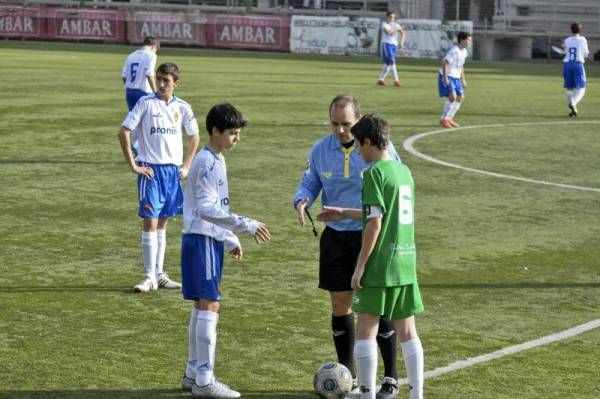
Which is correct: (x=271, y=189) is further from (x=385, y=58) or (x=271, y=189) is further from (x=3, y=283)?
(x=385, y=58)

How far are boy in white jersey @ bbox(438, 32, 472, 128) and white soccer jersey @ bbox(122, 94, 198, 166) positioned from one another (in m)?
15.3

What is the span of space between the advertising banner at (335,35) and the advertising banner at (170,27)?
525cm

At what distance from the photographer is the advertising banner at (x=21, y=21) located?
65.2 m

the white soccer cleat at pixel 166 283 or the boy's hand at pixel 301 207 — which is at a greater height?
the boy's hand at pixel 301 207

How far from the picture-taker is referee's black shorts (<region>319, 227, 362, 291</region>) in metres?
8.62

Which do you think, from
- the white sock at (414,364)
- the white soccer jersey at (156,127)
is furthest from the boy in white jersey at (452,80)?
the white sock at (414,364)

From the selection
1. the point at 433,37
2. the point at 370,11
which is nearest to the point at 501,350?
the point at 433,37

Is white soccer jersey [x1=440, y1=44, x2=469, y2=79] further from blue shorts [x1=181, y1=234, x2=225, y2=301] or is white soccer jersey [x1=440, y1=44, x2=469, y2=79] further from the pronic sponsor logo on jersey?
blue shorts [x1=181, y1=234, x2=225, y2=301]

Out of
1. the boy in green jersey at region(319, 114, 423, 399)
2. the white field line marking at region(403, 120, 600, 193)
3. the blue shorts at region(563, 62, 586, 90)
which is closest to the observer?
the boy in green jersey at region(319, 114, 423, 399)

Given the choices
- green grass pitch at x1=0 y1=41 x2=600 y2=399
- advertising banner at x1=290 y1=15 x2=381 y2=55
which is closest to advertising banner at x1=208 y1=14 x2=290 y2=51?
advertising banner at x1=290 y1=15 x2=381 y2=55

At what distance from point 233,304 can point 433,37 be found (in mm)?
51132

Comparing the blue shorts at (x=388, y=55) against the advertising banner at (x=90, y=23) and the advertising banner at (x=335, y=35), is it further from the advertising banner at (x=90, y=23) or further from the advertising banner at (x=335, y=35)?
the advertising banner at (x=90, y=23)

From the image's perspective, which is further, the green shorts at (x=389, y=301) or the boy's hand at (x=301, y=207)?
the boy's hand at (x=301, y=207)

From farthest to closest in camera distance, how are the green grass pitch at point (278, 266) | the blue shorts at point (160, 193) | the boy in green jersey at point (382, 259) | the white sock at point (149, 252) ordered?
the blue shorts at point (160, 193), the white sock at point (149, 252), the green grass pitch at point (278, 266), the boy in green jersey at point (382, 259)
